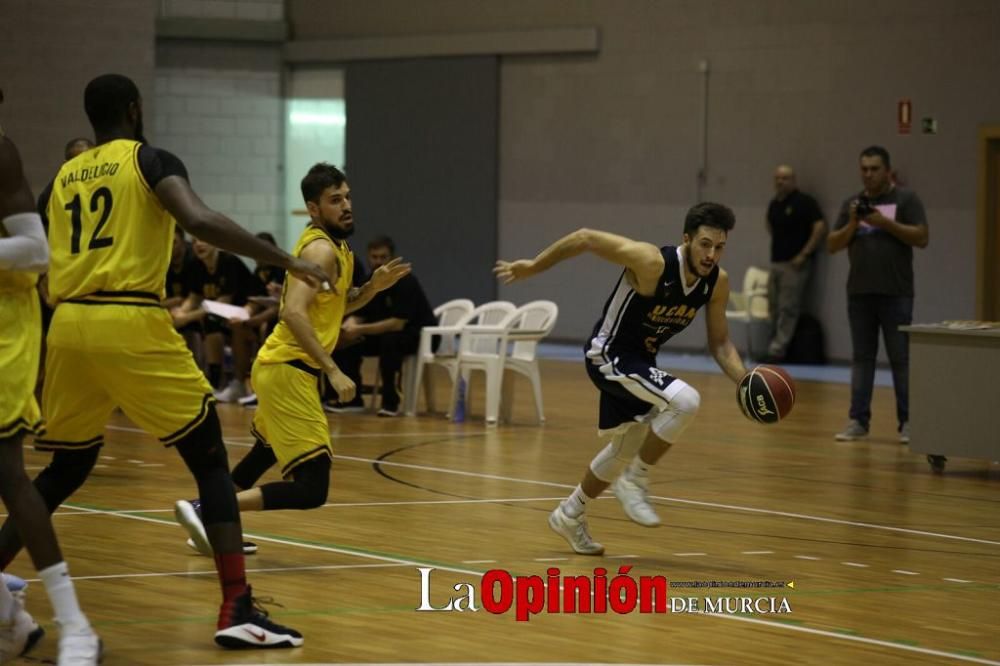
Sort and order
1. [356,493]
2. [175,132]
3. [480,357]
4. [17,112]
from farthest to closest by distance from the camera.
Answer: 1. [175,132]
2. [17,112]
3. [480,357]
4. [356,493]

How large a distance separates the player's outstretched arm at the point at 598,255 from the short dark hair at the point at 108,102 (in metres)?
1.98

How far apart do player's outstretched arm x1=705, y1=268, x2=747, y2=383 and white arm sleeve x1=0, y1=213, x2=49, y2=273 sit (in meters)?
3.27

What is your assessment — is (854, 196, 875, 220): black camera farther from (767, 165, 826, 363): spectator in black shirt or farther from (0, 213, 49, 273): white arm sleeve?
(0, 213, 49, 273): white arm sleeve

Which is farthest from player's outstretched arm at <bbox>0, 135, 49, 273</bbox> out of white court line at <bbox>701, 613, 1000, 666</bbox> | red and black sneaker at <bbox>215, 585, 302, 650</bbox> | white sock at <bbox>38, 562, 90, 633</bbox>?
white court line at <bbox>701, 613, 1000, 666</bbox>

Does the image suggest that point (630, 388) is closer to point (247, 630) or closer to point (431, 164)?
point (247, 630)

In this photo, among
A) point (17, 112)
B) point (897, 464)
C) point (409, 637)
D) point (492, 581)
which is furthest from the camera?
point (17, 112)

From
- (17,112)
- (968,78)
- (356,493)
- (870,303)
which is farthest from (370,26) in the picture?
(356,493)

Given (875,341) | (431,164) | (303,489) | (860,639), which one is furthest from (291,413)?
(431,164)

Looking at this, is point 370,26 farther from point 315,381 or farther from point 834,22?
point 315,381

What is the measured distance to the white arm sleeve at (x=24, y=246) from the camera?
4.57 metres

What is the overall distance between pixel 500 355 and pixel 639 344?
5.25 meters

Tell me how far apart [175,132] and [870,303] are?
487 inches

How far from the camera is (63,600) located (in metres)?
4.59

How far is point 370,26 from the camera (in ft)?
70.4
